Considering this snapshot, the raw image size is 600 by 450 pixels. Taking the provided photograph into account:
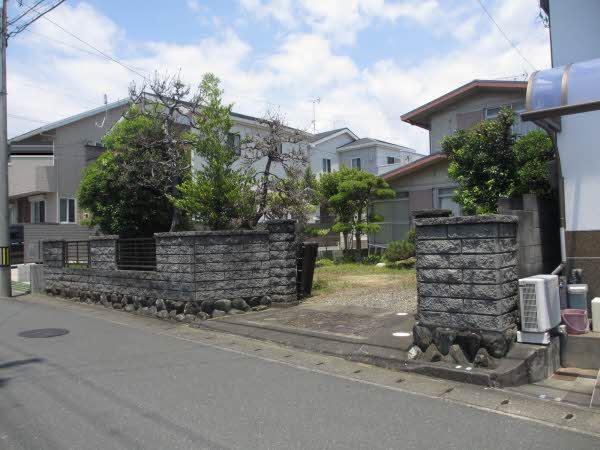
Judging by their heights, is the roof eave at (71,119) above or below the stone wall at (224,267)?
above

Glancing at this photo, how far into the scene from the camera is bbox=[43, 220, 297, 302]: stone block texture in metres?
10.0

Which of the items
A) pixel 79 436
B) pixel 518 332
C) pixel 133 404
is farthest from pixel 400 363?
Answer: pixel 79 436

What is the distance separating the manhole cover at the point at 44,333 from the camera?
8914 millimetres

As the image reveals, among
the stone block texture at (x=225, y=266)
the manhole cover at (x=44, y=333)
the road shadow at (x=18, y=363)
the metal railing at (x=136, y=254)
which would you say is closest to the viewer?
the road shadow at (x=18, y=363)

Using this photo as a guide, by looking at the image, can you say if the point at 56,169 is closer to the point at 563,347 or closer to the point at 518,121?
the point at 518,121

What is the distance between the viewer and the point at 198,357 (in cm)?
717

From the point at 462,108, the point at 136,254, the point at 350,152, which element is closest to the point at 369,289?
the point at 136,254

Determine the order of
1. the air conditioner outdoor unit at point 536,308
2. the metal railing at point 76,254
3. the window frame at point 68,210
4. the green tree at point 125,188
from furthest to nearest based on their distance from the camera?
the window frame at point 68,210 < the green tree at point 125,188 < the metal railing at point 76,254 < the air conditioner outdoor unit at point 536,308

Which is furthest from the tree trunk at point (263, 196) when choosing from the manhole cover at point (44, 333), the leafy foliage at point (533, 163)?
the leafy foliage at point (533, 163)

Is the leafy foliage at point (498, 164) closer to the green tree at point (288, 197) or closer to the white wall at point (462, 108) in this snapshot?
the green tree at point (288, 197)

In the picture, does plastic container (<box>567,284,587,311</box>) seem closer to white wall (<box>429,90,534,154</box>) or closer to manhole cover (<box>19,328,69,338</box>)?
manhole cover (<box>19,328,69,338</box>)

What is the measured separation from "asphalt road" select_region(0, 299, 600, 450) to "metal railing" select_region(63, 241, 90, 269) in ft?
Answer: 22.1

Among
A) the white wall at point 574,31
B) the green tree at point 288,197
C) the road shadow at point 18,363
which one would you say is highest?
the white wall at point 574,31

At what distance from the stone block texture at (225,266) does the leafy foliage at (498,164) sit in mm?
3639
